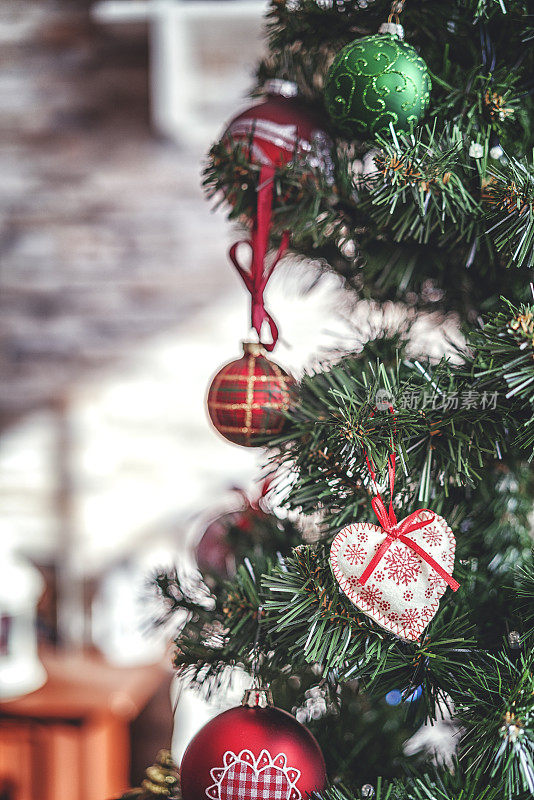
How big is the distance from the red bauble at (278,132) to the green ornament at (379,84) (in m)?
0.07

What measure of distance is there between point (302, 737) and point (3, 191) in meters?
1.45

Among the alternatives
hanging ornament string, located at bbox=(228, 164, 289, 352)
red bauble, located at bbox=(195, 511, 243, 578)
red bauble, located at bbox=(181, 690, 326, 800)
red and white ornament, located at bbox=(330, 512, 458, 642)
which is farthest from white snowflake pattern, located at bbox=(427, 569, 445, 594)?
red bauble, located at bbox=(195, 511, 243, 578)

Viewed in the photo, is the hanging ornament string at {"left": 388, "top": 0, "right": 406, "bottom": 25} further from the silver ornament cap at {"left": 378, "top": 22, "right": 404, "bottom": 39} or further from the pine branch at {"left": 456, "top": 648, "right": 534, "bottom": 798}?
the pine branch at {"left": 456, "top": 648, "right": 534, "bottom": 798}

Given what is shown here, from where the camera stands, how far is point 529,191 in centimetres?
50

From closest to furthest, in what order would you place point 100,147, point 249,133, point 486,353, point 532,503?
point 486,353 < point 249,133 < point 532,503 < point 100,147

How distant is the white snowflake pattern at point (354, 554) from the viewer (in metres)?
0.51

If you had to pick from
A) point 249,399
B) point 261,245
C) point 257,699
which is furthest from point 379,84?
point 257,699

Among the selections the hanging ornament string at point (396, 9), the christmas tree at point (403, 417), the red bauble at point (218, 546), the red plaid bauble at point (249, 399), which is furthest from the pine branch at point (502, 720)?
the hanging ornament string at point (396, 9)

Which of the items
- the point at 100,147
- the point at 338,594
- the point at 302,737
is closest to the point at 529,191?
the point at 338,594

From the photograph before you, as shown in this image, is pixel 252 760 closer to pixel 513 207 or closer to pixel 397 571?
pixel 397 571

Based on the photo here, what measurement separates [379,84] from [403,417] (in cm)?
26

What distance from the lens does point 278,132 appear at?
64 cm

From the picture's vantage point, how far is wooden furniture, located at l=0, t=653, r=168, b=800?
1354 mm

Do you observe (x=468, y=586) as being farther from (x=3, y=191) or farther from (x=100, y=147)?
(x=3, y=191)
